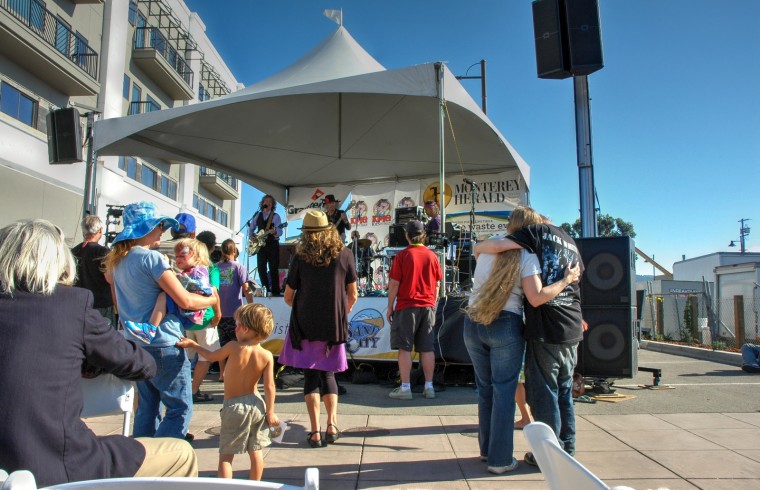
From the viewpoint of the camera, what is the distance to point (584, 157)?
5645 millimetres

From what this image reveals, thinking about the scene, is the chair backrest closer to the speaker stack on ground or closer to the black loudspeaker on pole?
the speaker stack on ground

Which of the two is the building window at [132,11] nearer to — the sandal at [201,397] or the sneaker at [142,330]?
the sandal at [201,397]

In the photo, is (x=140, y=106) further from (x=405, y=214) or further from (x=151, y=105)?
(x=405, y=214)

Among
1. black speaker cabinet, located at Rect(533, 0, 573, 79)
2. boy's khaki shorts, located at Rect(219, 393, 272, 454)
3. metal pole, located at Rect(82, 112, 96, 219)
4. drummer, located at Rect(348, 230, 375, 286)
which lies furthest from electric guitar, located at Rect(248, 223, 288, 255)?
boy's khaki shorts, located at Rect(219, 393, 272, 454)

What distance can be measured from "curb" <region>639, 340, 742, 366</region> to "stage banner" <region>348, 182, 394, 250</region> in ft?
22.1

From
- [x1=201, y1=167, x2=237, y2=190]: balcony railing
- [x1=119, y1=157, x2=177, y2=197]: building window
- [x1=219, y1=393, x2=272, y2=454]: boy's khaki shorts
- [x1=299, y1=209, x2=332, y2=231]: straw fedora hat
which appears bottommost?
[x1=219, y1=393, x2=272, y2=454]: boy's khaki shorts

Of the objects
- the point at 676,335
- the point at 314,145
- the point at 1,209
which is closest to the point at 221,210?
the point at 1,209

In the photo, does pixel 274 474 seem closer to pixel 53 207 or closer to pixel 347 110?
pixel 347 110

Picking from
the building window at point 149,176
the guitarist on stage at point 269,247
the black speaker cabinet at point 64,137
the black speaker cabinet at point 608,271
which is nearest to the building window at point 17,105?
the building window at point 149,176

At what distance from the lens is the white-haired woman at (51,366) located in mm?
1451

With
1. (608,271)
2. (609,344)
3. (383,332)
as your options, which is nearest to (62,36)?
(383,332)

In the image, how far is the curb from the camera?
899 cm

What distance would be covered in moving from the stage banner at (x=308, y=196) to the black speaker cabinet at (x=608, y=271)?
8120mm

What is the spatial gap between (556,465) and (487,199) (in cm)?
1030
